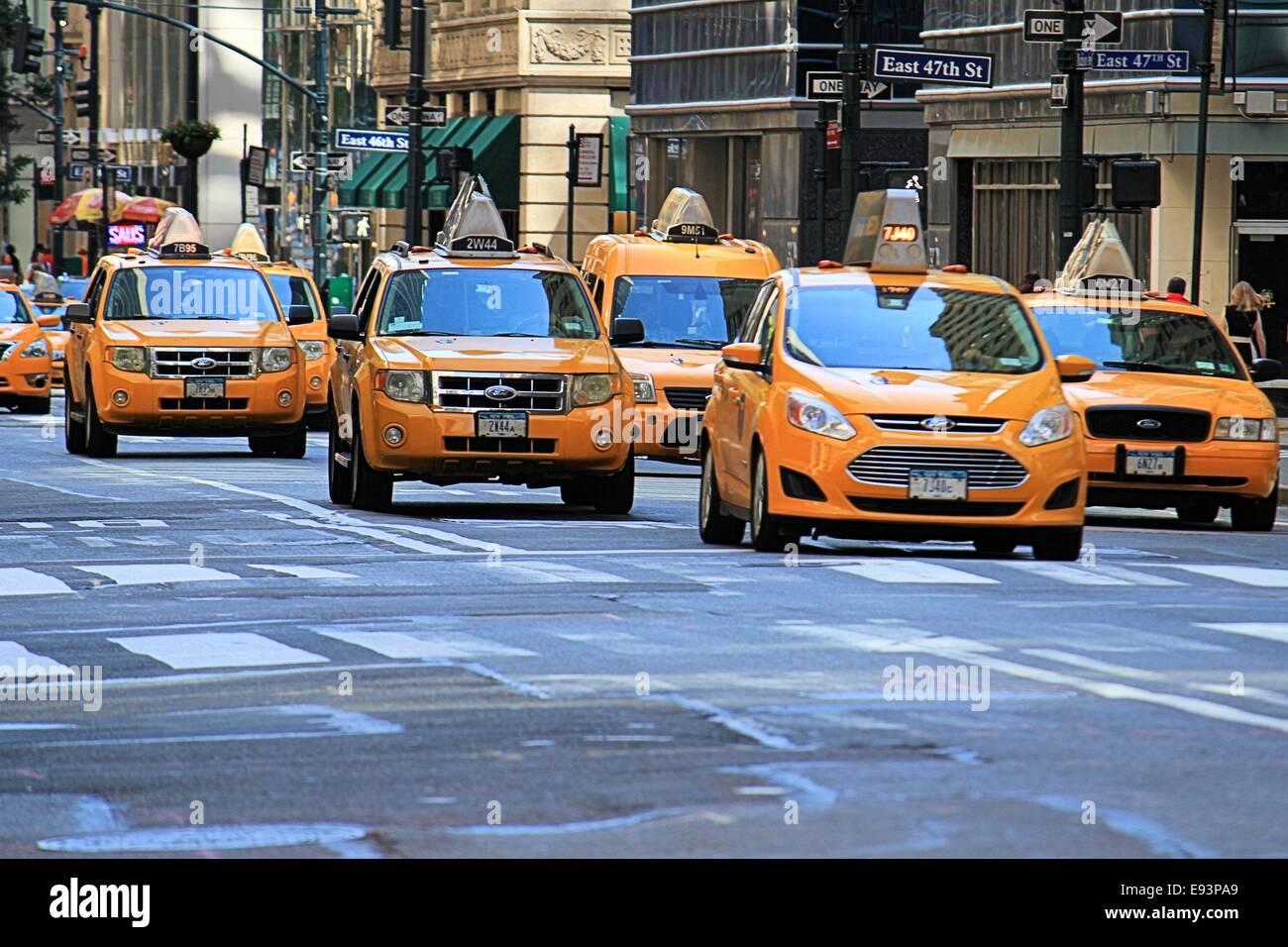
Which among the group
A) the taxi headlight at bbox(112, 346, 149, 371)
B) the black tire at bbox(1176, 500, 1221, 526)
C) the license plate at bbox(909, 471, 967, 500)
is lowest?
the black tire at bbox(1176, 500, 1221, 526)

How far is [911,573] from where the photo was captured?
51.7ft

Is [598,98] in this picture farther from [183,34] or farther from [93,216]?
[183,34]

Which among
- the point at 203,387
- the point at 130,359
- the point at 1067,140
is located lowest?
the point at 203,387

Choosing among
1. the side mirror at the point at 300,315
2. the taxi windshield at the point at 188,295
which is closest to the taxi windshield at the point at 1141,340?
the side mirror at the point at 300,315

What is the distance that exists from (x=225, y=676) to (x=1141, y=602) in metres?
4.76

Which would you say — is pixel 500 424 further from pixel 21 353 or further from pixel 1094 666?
pixel 21 353

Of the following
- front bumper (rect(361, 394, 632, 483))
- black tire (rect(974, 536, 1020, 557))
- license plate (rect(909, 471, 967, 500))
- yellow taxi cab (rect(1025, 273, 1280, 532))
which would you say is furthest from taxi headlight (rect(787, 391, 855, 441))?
yellow taxi cab (rect(1025, 273, 1280, 532))

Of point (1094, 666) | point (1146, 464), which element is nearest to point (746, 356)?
point (1146, 464)

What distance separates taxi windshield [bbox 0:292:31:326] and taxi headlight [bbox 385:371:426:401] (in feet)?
63.2

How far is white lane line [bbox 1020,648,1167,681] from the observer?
11.5 metres

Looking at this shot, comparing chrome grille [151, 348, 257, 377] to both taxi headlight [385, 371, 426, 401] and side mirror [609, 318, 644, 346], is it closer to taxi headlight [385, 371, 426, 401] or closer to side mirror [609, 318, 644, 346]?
side mirror [609, 318, 644, 346]

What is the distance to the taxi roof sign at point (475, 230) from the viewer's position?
75.7 ft

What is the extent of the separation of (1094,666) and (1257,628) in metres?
1.88

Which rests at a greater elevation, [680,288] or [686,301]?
[680,288]
